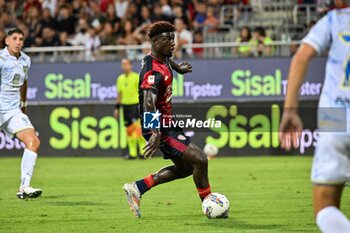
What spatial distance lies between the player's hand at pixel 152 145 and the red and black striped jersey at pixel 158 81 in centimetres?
47

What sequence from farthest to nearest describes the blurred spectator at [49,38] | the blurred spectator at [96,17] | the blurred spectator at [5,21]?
the blurred spectator at [5,21]
the blurred spectator at [96,17]
the blurred spectator at [49,38]

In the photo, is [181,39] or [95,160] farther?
[181,39]

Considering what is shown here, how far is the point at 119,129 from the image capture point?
23750mm

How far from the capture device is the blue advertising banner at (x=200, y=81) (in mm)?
23328

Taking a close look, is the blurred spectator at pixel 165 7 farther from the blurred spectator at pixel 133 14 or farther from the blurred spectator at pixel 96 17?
the blurred spectator at pixel 96 17

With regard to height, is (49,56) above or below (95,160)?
above

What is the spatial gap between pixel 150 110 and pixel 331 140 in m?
4.46

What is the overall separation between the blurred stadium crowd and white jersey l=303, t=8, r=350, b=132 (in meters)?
17.0

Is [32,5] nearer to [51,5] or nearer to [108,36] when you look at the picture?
[51,5]

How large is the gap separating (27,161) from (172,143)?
3.57 m

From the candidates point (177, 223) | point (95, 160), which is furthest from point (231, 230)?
point (95, 160)

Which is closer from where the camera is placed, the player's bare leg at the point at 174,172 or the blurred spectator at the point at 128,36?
the player's bare leg at the point at 174,172

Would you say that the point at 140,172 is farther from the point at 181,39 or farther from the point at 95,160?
the point at 181,39

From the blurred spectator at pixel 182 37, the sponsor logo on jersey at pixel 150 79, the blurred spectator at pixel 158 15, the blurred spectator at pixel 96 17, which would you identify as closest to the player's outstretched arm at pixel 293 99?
the sponsor logo on jersey at pixel 150 79
